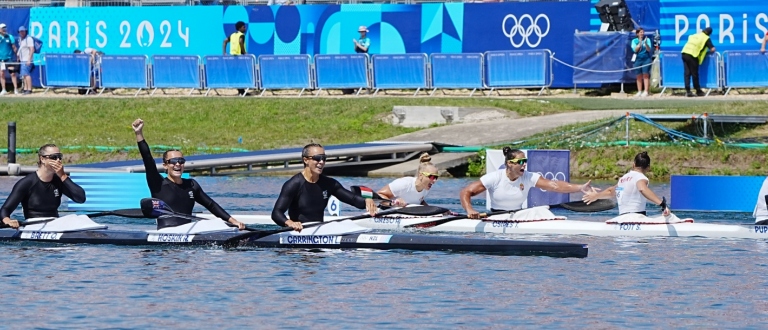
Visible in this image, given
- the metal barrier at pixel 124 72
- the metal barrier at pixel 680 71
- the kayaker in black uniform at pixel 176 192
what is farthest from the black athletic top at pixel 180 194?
the metal barrier at pixel 124 72

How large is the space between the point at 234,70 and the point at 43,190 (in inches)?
737

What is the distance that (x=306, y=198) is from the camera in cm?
1747

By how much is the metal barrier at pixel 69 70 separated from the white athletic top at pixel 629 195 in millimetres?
21761

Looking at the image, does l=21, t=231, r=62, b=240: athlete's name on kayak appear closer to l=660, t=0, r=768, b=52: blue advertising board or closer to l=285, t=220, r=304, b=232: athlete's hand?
l=285, t=220, r=304, b=232: athlete's hand

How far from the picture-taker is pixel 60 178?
1792 cm

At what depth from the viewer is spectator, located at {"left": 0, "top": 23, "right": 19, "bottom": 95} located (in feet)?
127

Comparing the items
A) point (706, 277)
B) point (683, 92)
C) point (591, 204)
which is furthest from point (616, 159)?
point (706, 277)

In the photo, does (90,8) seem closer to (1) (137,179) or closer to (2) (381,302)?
(1) (137,179)

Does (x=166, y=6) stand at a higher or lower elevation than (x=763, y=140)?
higher

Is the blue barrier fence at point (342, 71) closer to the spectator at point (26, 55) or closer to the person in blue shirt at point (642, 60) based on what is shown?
the person in blue shirt at point (642, 60)

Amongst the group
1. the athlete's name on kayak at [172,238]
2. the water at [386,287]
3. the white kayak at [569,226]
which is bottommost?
the water at [386,287]

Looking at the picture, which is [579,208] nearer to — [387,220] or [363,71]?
[387,220]

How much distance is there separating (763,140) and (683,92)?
5.93 meters

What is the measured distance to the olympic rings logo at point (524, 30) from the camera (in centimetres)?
3469
